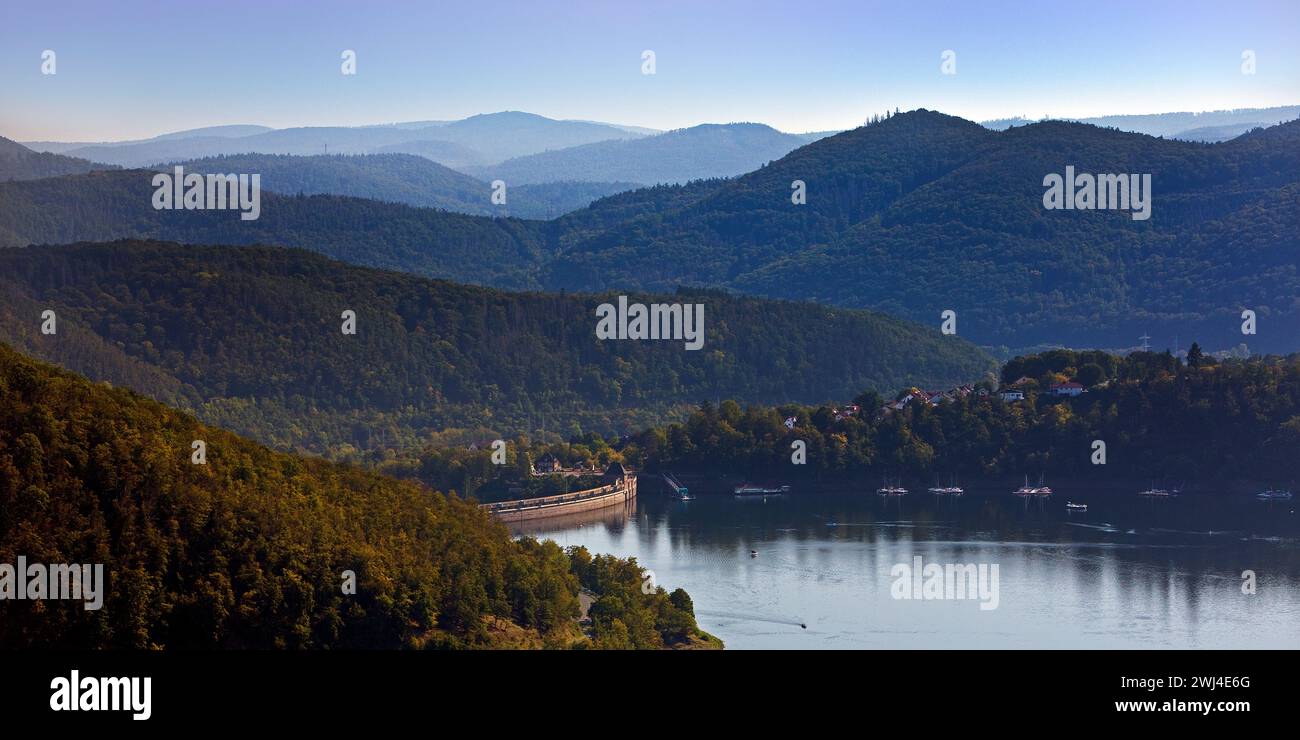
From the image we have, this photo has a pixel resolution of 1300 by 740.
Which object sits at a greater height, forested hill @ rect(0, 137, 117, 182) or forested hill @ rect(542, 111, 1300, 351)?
forested hill @ rect(0, 137, 117, 182)

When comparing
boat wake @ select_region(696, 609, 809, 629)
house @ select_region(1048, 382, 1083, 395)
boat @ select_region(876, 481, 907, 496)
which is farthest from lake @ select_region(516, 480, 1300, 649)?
house @ select_region(1048, 382, 1083, 395)

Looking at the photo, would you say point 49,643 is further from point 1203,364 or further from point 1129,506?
point 1203,364

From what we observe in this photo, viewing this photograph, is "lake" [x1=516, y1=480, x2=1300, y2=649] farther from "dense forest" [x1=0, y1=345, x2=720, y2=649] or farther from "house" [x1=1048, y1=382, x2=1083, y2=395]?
"house" [x1=1048, y1=382, x2=1083, y2=395]

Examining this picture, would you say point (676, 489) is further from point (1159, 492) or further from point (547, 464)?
point (1159, 492)

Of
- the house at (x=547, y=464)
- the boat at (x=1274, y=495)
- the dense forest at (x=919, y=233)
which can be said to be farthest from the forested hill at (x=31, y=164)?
the boat at (x=1274, y=495)

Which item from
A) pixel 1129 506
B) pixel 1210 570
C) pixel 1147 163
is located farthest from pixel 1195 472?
pixel 1147 163

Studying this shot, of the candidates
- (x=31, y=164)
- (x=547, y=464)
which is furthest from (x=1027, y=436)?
(x=31, y=164)
